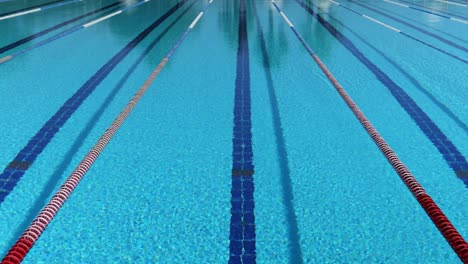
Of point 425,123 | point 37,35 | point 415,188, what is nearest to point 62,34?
point 37,35

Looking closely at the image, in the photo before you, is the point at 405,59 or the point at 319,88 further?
the point at 405,59

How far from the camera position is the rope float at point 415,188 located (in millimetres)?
2031

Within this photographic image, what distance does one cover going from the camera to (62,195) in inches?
103

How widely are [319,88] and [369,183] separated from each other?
209cm

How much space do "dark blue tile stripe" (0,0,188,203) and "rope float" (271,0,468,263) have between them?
102 inches

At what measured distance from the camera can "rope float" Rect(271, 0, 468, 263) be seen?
203cm

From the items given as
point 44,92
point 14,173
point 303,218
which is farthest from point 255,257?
point 44,92

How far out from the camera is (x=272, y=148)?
3.42 metres

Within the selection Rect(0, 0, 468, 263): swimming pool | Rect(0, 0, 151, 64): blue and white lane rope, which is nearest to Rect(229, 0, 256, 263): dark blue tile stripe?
Rect(0, 0, 468, 263): swimming pool

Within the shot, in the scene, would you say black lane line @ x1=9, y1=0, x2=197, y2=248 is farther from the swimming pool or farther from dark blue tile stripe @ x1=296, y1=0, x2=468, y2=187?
dark blue tile stripe @ x1=296, y1=0, x2=468, y2=187

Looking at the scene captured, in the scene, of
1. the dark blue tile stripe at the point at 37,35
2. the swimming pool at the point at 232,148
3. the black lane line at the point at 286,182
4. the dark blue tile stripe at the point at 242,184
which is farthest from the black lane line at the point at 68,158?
the dark blue tile stripe at the point at 37,35

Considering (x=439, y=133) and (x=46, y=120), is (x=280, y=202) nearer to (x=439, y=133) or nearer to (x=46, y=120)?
(x=439, y=133)

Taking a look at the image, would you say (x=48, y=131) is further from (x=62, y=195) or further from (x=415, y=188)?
(x=415, y=188)

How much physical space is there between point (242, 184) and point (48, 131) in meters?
1.85
